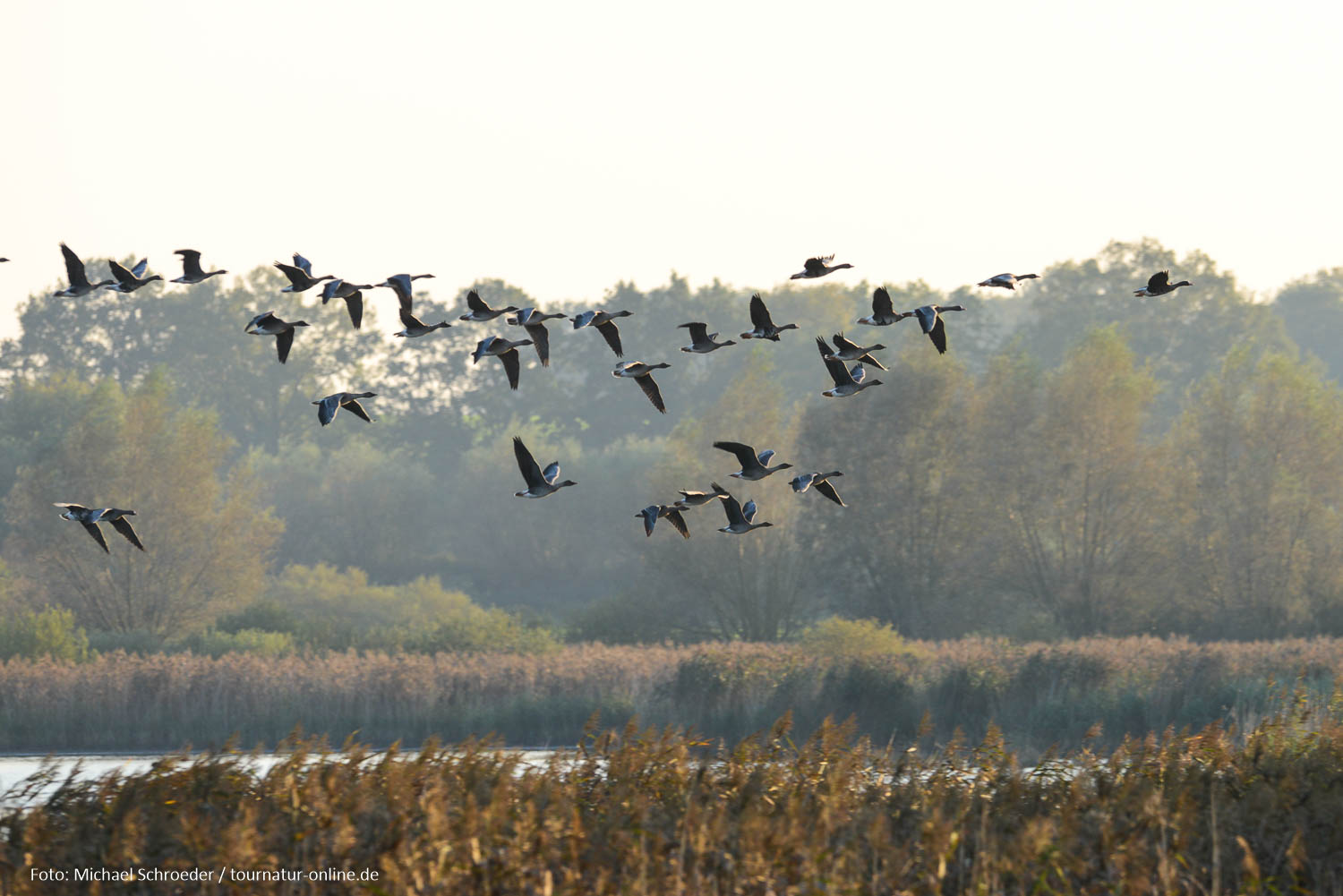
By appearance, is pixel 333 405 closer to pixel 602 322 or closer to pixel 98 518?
pixel 98 518

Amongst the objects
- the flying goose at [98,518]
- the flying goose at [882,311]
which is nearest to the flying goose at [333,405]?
the flying goose at [98,518]

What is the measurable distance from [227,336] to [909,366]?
203ft

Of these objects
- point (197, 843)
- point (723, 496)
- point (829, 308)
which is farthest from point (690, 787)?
point (829, 308)

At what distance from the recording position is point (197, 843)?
1284cm

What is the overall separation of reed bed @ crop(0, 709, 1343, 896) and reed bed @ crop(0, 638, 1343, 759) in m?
19.7

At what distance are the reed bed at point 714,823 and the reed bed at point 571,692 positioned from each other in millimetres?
19702

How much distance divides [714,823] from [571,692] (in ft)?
86.3

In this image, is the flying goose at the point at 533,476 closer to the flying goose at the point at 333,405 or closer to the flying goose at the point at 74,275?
the flying goose at the point at 333,405

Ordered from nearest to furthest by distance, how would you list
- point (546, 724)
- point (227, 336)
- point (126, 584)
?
1. point (546, 724)
2. point (126, 584)
3. point (227, 336)

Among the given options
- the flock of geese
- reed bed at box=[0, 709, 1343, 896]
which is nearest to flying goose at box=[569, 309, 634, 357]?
the flock of geese

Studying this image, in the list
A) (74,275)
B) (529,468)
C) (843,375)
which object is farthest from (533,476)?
(74,275)

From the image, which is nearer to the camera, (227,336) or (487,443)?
(487,443)

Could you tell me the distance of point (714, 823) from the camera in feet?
43.2

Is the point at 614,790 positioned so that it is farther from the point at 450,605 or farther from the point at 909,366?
Result: the point at 450,605
